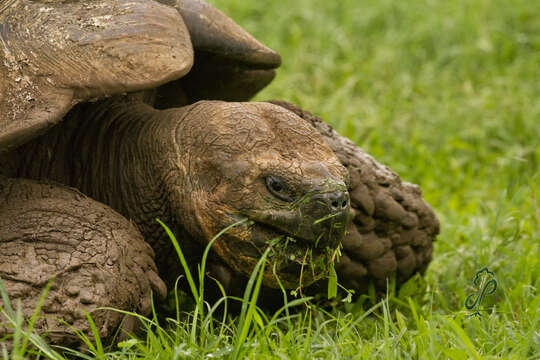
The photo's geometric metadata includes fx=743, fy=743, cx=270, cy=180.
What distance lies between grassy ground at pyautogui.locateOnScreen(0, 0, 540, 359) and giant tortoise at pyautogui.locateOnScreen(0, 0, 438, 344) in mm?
203

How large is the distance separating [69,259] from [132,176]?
0.51 metres

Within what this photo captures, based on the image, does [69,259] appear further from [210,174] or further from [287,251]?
[287,251]

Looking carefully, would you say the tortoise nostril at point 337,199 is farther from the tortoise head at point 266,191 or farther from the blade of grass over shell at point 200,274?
the blade of grass over shell at point 200,274

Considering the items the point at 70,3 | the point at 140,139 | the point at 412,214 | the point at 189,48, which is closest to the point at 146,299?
the point at 140,139

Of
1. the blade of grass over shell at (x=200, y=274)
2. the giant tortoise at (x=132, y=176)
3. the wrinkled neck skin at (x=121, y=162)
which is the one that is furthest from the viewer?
the wrinkled neck skin at (x=121, y=162)

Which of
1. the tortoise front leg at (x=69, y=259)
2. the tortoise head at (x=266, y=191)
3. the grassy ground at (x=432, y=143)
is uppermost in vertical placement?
the tortoise head at (x=266, y=191)

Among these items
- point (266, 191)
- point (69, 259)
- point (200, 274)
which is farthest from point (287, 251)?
point (69, 259)

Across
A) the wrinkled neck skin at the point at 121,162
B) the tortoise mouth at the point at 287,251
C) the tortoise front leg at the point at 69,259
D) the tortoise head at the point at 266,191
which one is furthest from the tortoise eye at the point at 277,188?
the tortoise front leg at the point at 69,259

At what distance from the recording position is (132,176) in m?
2.52

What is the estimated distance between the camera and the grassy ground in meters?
2.06

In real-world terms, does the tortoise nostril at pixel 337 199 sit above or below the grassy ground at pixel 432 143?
above

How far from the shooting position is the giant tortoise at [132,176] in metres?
2.12

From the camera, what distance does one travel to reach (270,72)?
3.20 metres

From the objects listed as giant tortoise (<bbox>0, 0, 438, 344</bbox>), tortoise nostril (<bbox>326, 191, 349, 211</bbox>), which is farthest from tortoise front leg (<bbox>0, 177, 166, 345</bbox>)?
tortoise nostril (<bbox>326, 191, 349, 211</bbox>)
